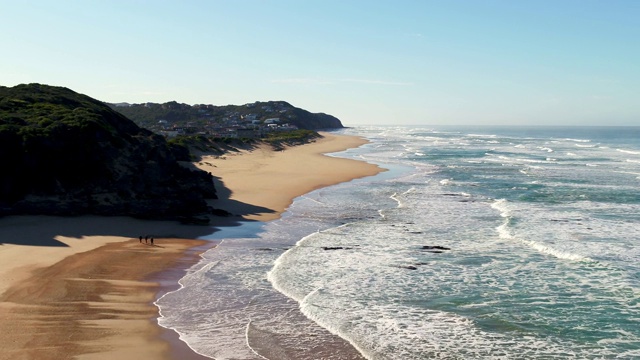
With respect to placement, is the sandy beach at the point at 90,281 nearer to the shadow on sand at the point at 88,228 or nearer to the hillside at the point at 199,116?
the shadow on sand at the point at 88,228

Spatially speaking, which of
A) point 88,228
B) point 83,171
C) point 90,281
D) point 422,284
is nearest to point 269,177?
point 83,171

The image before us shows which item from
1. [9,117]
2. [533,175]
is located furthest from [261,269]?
[533,175]

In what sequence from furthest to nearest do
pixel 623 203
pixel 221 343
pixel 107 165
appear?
pixel 623 203 → pixel 107 165 → pixel 221 343

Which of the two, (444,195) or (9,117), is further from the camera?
(444,195)

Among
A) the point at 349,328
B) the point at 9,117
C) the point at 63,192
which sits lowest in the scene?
the point at 349,328

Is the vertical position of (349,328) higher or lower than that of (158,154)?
lower

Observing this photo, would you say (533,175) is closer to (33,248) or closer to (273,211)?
(273,211)

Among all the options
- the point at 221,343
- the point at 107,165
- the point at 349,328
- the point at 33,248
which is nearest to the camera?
the point at 221,343

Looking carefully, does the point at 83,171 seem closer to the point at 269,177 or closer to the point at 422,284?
the point at 422,284
